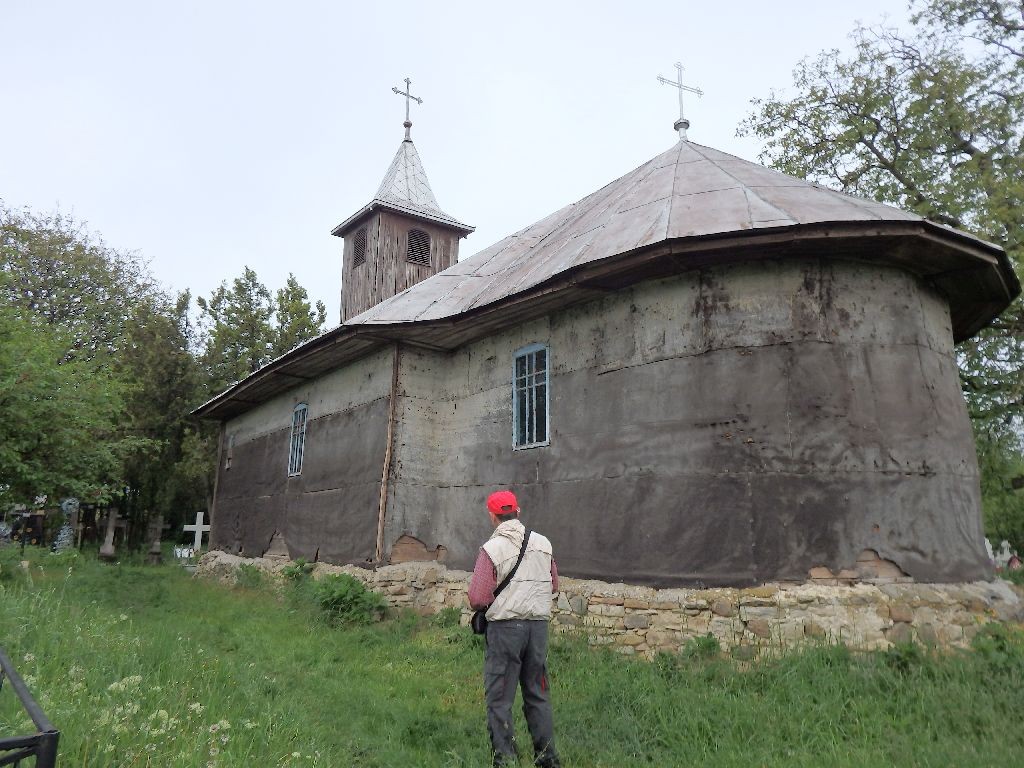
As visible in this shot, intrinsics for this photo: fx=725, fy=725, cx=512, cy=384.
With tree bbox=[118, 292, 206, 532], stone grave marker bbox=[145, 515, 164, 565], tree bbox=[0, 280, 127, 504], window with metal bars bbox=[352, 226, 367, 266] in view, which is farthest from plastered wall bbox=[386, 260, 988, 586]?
tree bbox=[118, 292, 206, 532]

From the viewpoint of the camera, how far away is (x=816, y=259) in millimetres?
7762

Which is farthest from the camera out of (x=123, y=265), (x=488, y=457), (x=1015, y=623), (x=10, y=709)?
(x=123, y=265)

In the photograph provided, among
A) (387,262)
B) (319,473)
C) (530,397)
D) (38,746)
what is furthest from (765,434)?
(387,262)

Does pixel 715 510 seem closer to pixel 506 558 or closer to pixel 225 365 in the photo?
pixel 506 558

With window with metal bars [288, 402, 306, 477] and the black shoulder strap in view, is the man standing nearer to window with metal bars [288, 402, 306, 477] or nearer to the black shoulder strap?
the black shoulder strap

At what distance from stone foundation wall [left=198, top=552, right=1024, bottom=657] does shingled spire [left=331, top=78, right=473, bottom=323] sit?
14.1m

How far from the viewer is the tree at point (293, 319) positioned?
28.6 meters

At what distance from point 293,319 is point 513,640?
26.2m

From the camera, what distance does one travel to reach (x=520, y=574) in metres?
4.77

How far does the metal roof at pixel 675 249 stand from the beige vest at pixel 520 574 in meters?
4.00

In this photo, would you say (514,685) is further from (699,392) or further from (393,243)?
(393,243)

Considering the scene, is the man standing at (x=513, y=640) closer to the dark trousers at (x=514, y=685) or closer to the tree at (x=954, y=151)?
the dark trousers at (x=514, y=685)

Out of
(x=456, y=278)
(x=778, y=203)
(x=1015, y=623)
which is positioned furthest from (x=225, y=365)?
(x=1015, y=623)

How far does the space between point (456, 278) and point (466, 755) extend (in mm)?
8874
